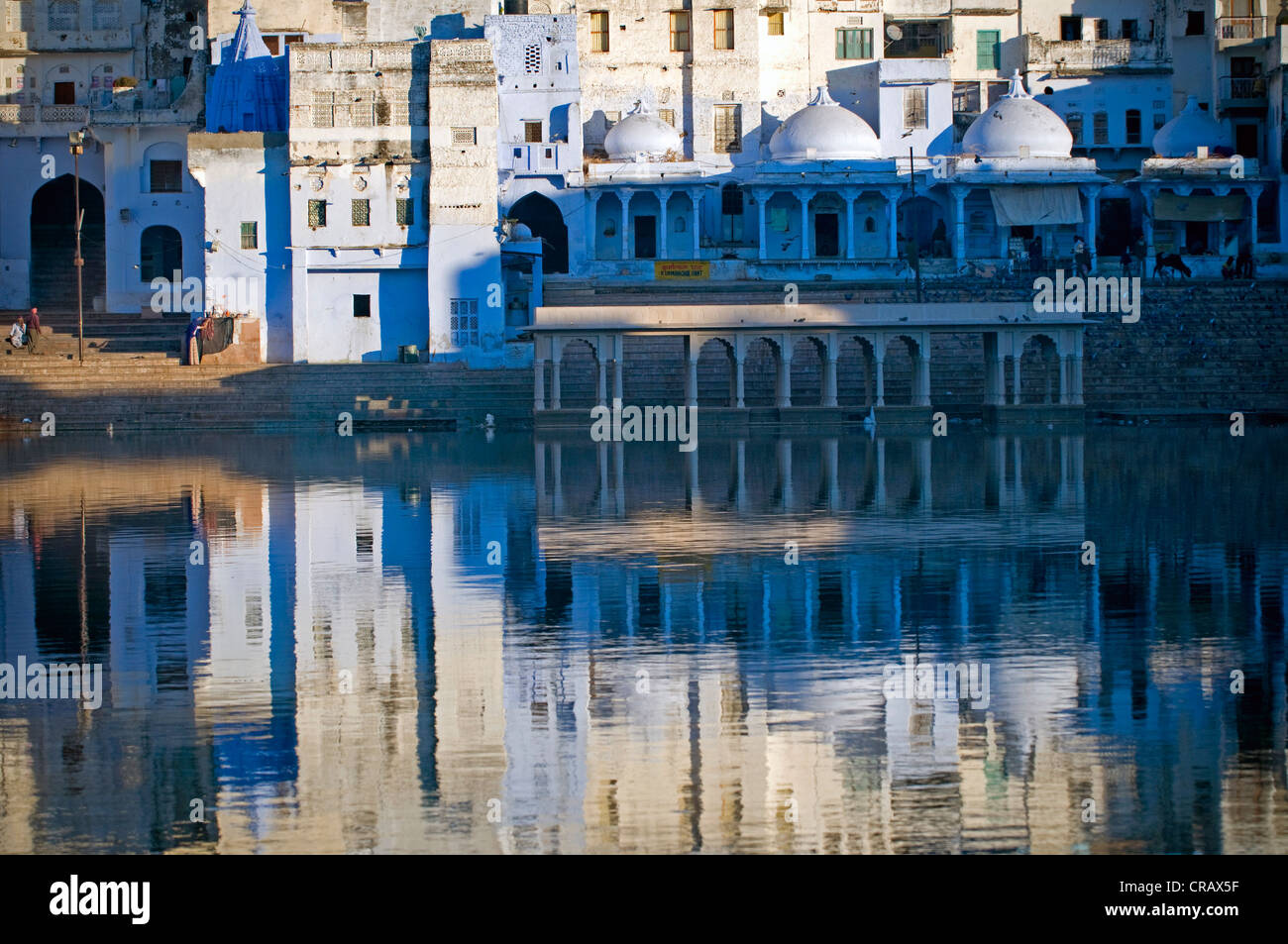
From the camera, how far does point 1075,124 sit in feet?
185

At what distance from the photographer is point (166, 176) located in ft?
176

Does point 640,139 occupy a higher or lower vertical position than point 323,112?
lower

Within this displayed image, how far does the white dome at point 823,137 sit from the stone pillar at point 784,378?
12.2m

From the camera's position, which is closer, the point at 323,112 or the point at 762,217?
the point at 323,112

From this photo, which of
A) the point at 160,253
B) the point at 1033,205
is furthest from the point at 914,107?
the point at 160,253

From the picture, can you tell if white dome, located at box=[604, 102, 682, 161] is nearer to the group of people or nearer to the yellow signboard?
the yellow signboard

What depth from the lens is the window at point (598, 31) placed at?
55406mm

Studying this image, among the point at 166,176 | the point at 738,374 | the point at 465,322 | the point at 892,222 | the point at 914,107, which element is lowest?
the point at 738,374

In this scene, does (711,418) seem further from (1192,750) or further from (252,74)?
(1192,750)

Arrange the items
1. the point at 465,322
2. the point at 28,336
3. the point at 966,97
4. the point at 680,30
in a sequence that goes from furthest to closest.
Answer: the point at 966,97 → the point at 680,30 → the point at 465,322 → the point at 28,336

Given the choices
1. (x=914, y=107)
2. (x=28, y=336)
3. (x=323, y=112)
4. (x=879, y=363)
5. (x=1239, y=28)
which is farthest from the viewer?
(x=1239, y=28)

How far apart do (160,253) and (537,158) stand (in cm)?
1051

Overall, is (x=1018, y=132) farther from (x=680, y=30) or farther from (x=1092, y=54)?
(x=680, y=30)
